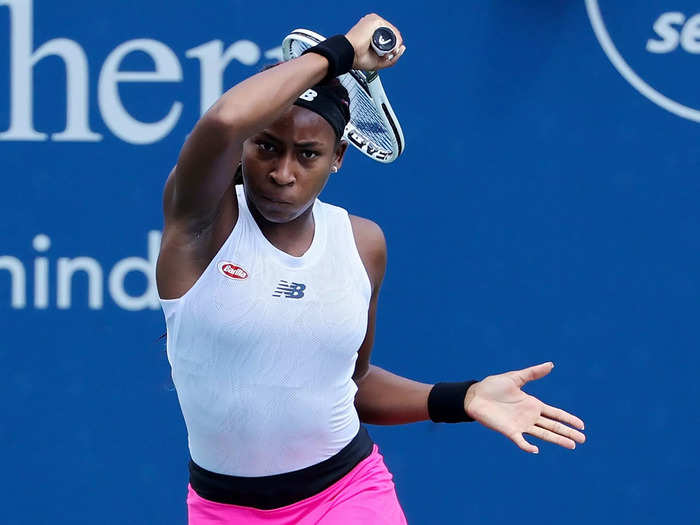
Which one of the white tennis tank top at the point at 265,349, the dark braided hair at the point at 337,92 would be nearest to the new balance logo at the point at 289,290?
the white tennis tank top at the point at 265,349

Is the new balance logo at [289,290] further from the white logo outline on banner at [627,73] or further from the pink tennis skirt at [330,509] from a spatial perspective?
the white logo outline on banner at [627,73]

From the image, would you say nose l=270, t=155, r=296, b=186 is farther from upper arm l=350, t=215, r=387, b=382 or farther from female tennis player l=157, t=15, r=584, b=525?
upper arm l=350, t=215, r=387, b=382

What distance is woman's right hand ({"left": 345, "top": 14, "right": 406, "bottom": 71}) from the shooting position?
2.00 m

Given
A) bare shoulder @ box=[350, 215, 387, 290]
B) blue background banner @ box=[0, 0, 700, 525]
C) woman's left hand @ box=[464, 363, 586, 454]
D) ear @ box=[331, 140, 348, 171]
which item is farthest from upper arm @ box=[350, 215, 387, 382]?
blue background banner @ box=[0, 0, 700, 525]

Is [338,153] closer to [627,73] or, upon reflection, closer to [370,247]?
[370,247]

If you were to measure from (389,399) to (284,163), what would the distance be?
70 cm

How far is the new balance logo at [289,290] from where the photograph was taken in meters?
1.98

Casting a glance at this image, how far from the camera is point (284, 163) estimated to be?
193cm

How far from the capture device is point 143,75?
3.10 m

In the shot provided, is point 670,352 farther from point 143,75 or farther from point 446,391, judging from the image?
point 143,75

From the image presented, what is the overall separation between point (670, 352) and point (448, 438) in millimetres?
705

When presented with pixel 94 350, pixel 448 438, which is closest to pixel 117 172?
pixel 94 350

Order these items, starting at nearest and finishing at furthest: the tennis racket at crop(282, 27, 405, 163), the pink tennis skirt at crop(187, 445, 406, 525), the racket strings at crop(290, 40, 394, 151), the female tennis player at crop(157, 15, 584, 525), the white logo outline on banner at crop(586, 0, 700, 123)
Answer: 1. the female tennis player at crop(157, 15, 584, 525)
2. the pink tennis skirt at crop(187, 445, 406, 525)
3. the tennis racket at crop(282, 27, 405, 163)
4. the racket strings at crop(290, 40, 394, 151)
5. the white logo outline on banner at crop(586, 0, 700, 123)

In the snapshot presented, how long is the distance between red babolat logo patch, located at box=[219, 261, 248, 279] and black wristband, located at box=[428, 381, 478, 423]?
564 mm
